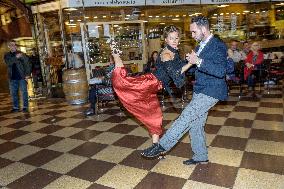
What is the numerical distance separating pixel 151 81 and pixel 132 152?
1220mm

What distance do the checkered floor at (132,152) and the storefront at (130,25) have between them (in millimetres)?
2765

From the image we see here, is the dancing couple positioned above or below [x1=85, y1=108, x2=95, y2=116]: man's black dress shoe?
above

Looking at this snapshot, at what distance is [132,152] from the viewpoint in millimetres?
3934

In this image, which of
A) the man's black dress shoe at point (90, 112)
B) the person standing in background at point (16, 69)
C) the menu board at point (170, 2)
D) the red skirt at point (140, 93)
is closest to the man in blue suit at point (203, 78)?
the red skirt at point (140, 93)

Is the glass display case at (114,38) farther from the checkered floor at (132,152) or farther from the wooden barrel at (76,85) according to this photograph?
the checkered floor at (132,152)

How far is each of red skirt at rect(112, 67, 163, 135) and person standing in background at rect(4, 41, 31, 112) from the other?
4842mm

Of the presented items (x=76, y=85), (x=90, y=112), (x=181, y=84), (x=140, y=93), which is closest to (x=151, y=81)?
(x=140, y=93)

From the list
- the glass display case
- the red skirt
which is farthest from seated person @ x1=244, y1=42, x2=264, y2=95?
the red skirt

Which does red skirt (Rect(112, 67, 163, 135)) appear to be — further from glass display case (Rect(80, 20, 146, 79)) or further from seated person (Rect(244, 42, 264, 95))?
glass display case (Rect(80, 20, 146, 79))

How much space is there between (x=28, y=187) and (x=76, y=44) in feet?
18.1

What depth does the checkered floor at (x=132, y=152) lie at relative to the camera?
3066 mm

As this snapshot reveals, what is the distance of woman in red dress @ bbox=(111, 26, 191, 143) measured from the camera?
3.00m

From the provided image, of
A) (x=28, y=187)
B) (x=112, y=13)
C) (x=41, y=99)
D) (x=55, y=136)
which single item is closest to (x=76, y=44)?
(x=112, y=13)

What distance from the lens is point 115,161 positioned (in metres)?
3.68
